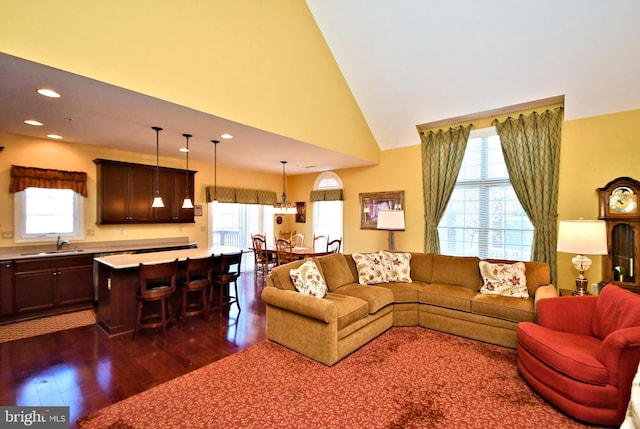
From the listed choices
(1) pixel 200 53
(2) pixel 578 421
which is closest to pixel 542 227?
(2) pixel 578 421

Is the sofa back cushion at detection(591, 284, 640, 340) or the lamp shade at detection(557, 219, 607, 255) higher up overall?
the lamp shade at detection(557, 219, 607, 255)

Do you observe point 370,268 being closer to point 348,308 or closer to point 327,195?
point 348,308

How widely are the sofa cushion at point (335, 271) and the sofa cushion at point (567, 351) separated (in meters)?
2.07

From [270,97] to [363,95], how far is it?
213 cm

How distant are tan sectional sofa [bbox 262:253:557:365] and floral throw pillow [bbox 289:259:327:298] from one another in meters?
0.08

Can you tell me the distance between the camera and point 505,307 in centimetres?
335

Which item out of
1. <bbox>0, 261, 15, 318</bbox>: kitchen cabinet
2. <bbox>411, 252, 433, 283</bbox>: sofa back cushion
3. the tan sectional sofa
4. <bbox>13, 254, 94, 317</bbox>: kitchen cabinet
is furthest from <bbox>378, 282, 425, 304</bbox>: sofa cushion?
<bbox>0, 261, 15, 318</bbox>: kitchen cabinet

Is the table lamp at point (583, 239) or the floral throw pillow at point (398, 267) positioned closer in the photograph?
the table lamp at point (583, 239)

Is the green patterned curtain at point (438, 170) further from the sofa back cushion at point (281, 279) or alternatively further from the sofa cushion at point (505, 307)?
the sofa back cushion at point (281, 279)

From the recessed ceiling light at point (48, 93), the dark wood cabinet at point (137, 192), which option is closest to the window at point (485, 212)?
the dark wood cabinet at point (137, 192)

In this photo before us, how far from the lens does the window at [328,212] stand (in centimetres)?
735

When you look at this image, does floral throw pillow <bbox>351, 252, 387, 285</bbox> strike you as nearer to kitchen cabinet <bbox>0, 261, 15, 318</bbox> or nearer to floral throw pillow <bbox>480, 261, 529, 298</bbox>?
floral throw pillow <bbox>480, 261, 529, 298</bbox>

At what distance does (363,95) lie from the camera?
5.41 meters

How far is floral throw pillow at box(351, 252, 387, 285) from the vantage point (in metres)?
4.25
